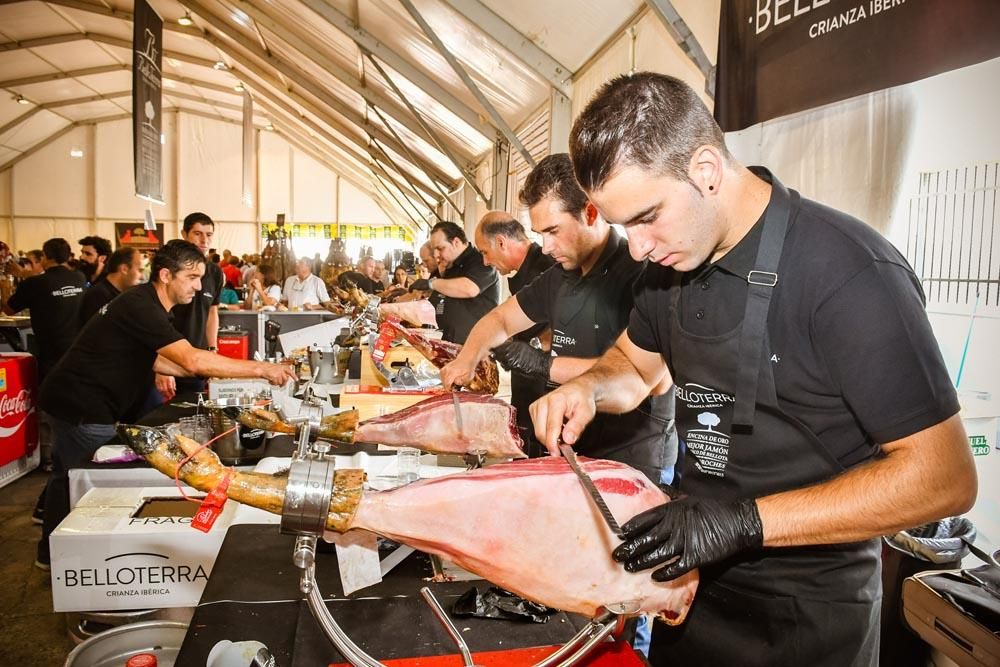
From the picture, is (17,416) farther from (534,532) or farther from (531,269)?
(534,532)

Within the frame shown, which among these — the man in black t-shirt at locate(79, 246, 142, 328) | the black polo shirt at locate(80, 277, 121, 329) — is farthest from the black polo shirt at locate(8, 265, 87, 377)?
A: the black polo shirt at locate(80, 277, 121, 329)

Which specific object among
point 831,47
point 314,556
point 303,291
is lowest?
point 314,556

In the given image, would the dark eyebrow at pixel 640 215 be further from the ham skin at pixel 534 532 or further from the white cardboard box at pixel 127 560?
the white cardboard box at pixel 127 560

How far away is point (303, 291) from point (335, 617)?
27.8 feet

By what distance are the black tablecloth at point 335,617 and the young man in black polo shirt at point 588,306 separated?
3.52ft

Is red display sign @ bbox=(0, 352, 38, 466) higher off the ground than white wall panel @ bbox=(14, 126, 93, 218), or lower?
lower

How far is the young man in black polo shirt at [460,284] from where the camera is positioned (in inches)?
194

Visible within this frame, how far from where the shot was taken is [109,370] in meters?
3.64

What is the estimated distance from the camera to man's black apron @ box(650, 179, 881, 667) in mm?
1368

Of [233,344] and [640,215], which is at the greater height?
[640,215]

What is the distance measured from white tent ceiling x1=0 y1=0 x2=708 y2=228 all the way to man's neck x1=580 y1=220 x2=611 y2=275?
2.36 m

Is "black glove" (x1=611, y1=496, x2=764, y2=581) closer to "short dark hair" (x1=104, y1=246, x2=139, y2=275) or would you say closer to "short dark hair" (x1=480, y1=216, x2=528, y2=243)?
"short dark hair" (x1=480, y1=216, x2=528, y2=243)

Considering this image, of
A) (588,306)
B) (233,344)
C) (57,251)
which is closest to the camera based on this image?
(588,306)

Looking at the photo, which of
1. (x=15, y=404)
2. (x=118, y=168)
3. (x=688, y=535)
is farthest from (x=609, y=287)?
(x=118, y=168)
